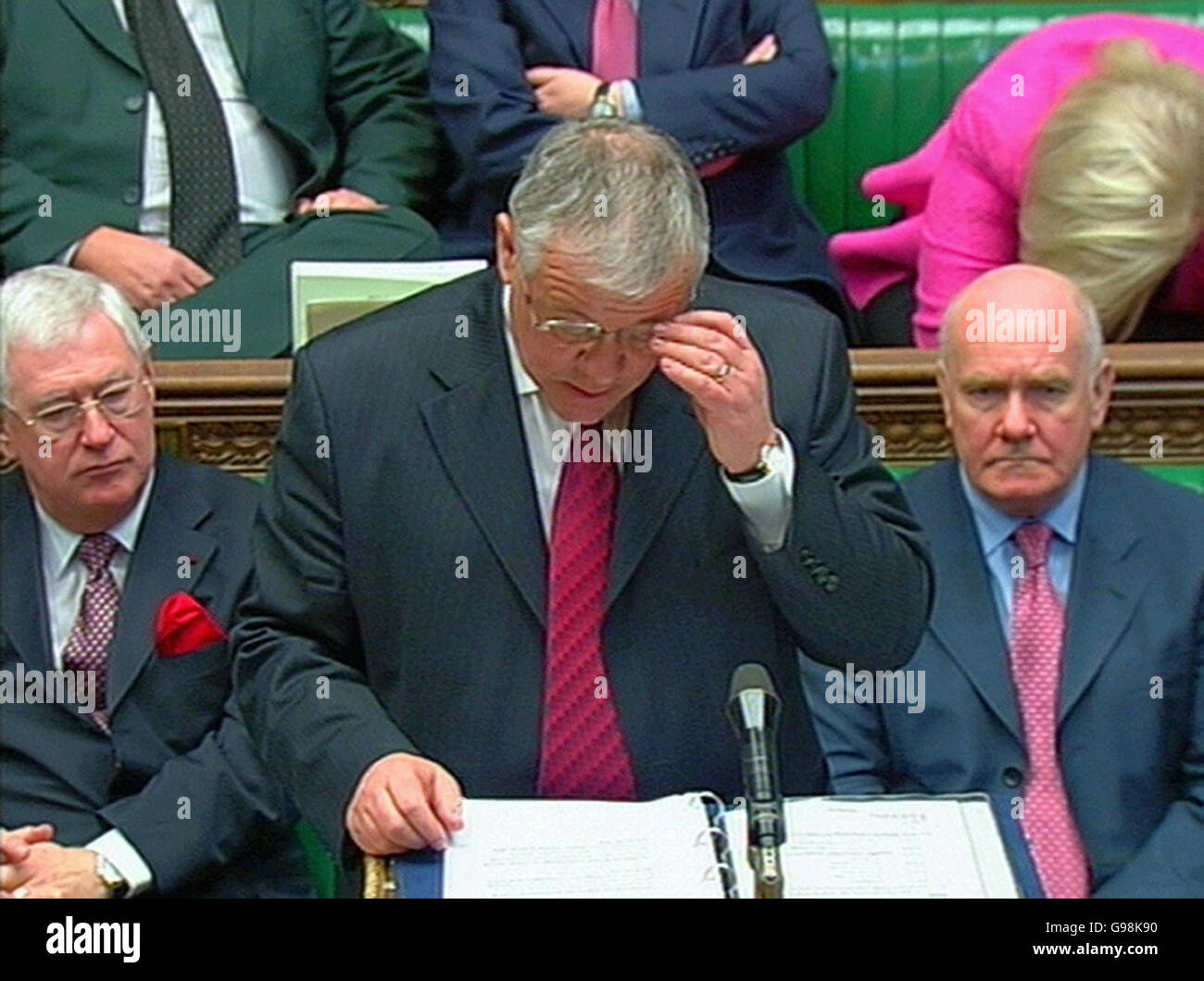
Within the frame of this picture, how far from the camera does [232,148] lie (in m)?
3.37

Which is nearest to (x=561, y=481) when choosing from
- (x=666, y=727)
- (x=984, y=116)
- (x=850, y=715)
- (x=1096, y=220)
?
(x=666, y=727)

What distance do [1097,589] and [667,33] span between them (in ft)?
4.00

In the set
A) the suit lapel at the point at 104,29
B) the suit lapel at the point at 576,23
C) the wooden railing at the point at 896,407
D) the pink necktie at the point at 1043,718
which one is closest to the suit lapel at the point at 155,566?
the wooden railing at the point at 896,407

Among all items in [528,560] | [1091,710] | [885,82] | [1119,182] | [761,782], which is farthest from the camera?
[885,82]

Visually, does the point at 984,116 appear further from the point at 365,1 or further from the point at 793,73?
the point at 365,1

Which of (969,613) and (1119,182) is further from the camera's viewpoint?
(1119,182)

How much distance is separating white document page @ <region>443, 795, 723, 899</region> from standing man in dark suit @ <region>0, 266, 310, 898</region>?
540 mm

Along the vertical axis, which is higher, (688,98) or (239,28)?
(239,28)

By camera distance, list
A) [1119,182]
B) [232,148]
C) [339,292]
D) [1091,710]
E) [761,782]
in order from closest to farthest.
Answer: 1. [761,782]
2. [1091,710]
3. [1119,182]
4. [339,292]
5. [232,148]

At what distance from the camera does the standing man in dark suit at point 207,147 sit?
10.4 feet

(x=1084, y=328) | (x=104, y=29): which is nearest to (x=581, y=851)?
(x=1084, y=328)

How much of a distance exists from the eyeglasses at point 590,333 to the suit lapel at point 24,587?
738 millimetres

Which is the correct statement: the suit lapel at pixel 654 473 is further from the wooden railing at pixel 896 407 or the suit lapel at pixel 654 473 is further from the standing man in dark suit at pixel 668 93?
the standing man in dark suit at pixel 668 93

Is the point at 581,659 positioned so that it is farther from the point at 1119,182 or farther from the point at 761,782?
the point at 1119,182
